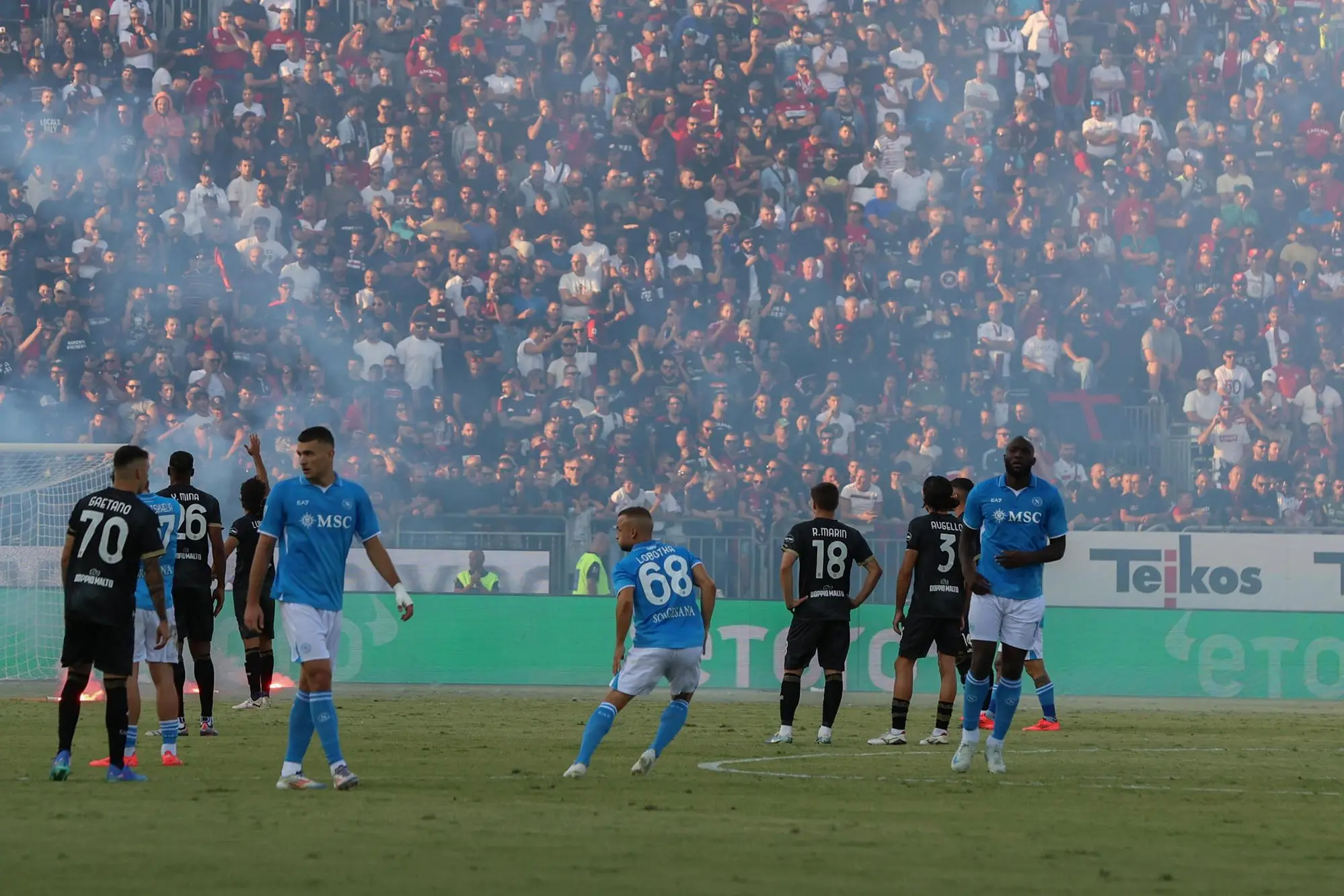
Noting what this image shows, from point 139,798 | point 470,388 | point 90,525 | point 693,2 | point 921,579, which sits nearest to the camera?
point 139,798

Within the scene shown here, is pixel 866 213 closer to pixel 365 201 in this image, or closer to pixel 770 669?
pixel 365 201

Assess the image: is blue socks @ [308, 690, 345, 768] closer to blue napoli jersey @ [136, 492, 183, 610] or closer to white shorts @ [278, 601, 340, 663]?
white shorts @ [278, 601, 340, 663]

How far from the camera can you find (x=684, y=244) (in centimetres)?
2864

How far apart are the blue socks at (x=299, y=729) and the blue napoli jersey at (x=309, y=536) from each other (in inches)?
20.5

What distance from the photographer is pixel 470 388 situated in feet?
88.6

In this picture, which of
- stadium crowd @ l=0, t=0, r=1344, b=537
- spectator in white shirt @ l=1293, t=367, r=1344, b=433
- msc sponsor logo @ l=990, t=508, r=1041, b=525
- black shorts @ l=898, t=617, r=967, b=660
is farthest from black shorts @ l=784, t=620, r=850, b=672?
spectator in white shirt @ l=1293, t=367, r=1344, b=433

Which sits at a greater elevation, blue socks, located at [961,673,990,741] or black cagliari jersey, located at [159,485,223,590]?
black cagliari jersey, located at [159,485,223,590]

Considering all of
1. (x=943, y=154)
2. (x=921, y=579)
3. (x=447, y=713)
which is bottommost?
(x=447, y=713)

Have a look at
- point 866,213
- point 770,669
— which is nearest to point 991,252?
point 866,213

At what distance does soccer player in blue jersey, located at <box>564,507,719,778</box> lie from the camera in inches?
415

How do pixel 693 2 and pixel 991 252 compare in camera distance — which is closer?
pixel 991 252

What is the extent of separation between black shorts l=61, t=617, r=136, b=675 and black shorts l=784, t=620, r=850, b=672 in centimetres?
607

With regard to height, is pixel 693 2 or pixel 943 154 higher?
pixel 693 2

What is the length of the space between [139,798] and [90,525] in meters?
1.82
